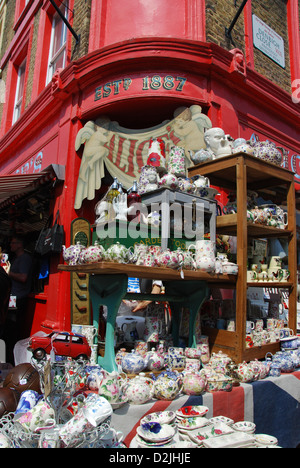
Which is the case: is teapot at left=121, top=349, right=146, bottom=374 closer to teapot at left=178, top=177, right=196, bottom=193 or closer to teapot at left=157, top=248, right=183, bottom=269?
teapot at left=157, top=248, right=183, bottom=269

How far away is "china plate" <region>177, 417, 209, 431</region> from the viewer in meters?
1.78

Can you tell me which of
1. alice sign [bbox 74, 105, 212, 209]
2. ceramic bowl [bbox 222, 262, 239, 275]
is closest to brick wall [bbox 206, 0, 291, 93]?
alice sign [bbox 74, 105, 212, 209]

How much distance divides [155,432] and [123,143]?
382 centimetres

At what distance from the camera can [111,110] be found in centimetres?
486

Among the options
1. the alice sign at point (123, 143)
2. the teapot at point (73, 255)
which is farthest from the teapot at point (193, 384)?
the alice sign at point (123, 143)

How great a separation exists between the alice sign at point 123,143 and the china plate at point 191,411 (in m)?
3.12

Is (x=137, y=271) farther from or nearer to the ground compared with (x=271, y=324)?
farther from the ground

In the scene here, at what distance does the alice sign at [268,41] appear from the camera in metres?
6.00

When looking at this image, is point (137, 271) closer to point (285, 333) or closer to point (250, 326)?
point (250, 326)

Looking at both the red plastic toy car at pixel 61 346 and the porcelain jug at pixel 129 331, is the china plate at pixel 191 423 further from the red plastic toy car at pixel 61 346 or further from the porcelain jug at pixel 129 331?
the porcelain jug at pixel 129 331

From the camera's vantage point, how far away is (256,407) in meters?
2.35

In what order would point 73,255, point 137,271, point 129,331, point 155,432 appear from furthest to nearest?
point 129,331 < point 73,255 < point 137,271 < point 155,432

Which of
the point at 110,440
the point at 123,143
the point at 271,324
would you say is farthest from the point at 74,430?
the point at 123,143

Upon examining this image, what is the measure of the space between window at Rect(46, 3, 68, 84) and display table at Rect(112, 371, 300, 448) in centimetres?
629
